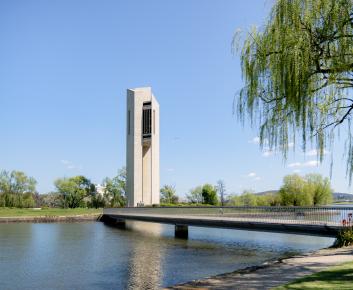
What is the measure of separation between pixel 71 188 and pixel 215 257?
57700mm

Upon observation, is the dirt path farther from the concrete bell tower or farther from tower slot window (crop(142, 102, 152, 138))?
tower slot window (crop(142, 102, 152, 138))

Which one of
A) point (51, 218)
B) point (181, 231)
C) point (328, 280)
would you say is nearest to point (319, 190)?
point (181, 231)

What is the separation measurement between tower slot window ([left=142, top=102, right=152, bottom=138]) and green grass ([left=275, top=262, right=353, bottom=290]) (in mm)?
46286

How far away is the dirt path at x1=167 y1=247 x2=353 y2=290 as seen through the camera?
27.9 feet

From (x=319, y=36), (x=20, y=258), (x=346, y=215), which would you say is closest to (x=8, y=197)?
(x=20, y=258)

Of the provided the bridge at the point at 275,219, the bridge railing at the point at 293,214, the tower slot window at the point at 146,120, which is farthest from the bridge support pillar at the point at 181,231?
the tower slot window at the point at 146,120

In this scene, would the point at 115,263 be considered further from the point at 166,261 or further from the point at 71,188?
the point at 71,188

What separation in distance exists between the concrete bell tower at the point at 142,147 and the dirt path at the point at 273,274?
41.6 meters

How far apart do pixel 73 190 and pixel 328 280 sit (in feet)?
221

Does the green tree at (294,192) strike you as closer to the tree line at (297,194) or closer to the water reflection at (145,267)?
the tree line at (297,194)

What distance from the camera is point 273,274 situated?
9.53 m

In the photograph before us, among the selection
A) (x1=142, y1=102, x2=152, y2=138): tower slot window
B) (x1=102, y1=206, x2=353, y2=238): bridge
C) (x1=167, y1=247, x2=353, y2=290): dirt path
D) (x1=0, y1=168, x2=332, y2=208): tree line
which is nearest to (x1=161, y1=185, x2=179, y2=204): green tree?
(x1=0, y1=168, x2=332, y2=208): tree line

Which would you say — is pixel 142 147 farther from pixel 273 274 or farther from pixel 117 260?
pixel 273 274

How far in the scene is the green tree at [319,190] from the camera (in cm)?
5343
